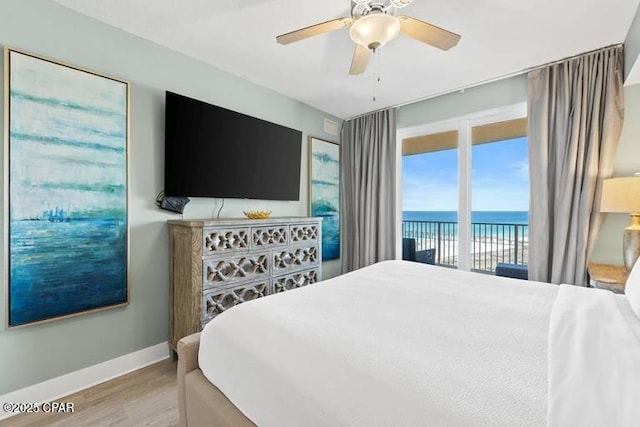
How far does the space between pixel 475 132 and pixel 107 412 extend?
401cm

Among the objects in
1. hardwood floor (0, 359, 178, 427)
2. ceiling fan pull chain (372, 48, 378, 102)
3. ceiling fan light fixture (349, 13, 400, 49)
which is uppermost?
ceiling fan pull chain (372, 48, 378, 102)

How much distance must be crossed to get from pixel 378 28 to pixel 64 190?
2191mm

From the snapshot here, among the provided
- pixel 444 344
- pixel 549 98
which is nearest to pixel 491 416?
pixel 444 344

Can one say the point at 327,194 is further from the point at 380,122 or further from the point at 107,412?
the point at 107,412

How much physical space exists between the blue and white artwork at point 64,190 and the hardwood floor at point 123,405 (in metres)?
0.56

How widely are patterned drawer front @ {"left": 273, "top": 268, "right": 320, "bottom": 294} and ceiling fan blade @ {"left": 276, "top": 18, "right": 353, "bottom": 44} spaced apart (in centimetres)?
192

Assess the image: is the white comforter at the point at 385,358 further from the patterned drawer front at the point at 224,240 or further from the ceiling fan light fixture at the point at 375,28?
the ceiling fan light fixture at the point at 375,28

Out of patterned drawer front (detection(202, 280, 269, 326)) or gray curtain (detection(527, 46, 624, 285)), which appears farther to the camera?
gray curtain (detection(527, 46, 624, 285))

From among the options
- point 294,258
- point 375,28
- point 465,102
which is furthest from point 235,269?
point 465,102

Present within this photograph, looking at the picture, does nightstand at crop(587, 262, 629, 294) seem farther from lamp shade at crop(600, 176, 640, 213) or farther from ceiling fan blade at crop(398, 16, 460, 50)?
ceiling fan blade at crop(398, 16, 460, 50)

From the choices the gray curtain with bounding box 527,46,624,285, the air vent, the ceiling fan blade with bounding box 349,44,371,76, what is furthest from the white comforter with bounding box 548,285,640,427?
the air vent

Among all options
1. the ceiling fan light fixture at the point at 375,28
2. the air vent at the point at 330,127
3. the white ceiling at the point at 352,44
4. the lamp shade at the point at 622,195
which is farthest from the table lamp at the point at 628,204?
the air vent at the point at 330,127

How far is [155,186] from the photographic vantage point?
7.53 ft

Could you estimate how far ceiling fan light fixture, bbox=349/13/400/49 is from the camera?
1510 mm
